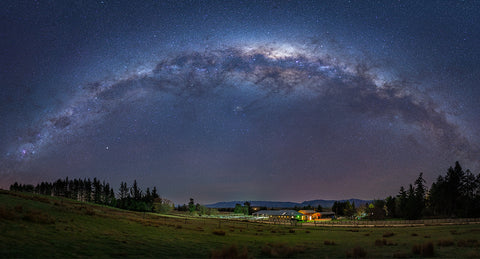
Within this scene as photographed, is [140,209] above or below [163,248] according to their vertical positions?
below

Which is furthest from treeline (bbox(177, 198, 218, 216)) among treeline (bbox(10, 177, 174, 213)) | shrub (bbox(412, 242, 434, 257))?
shrub (bbox(412, 242, 434, 257))

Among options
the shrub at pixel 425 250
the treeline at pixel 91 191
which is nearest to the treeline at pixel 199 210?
the treeline at pixel 91 191

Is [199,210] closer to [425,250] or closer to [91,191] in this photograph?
[91,191]

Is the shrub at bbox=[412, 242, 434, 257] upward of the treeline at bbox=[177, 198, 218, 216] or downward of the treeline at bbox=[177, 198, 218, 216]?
upward

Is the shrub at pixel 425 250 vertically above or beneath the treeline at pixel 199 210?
above

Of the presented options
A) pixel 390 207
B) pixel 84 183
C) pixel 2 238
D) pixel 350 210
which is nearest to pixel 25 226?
pixel 2 238

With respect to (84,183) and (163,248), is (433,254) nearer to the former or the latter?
(163,248)

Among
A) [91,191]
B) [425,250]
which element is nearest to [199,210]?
[91,191]

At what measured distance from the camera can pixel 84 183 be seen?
183875mm

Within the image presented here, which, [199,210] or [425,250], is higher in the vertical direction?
[425,250]

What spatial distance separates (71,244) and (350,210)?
137m

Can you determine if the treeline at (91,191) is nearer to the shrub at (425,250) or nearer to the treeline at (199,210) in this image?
the treeline at (199,210)

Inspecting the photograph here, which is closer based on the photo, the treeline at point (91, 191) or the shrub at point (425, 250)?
the shrub at point (425, 250)

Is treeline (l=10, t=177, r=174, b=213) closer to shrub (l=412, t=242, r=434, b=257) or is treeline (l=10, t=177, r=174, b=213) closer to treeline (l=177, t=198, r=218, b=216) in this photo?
treeline (l=177, t=198, r=218, b=216)
